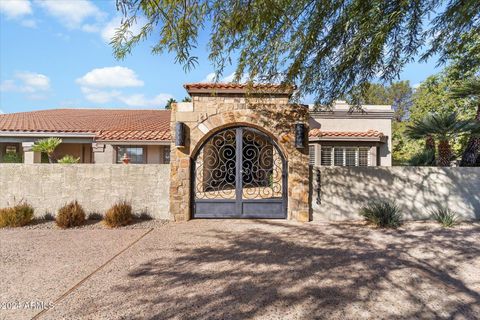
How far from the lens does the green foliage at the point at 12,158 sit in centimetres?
1513

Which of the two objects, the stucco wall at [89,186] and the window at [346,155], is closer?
the stucco wall at [89,186]

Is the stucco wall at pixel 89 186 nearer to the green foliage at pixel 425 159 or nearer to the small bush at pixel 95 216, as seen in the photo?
the small bush at pixel 95 216

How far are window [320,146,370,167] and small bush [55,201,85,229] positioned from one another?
39.7 ft

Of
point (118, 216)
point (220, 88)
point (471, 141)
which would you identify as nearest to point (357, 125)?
point (471, 141)

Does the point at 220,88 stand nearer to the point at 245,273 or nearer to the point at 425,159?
the point at 245,273

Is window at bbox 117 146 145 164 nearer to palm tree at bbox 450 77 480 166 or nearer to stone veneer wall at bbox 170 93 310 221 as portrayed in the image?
stone veneer wall at bbox 170 93 310 221

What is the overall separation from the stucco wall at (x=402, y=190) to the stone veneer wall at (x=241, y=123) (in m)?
0.62

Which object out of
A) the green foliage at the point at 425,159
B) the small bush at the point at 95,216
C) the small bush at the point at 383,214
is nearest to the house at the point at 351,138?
the green foliage at the point at 425,159

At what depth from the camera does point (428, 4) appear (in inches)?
228

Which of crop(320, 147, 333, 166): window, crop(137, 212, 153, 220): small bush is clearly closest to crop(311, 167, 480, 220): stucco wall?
crop(137, 212, 153, 220): small bush

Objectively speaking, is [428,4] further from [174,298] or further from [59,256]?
[59,256]

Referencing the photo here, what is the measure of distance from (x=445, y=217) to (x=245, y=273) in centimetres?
685

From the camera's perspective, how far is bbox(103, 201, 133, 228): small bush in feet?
24.8

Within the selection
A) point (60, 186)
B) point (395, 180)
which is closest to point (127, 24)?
point (60, 186)
